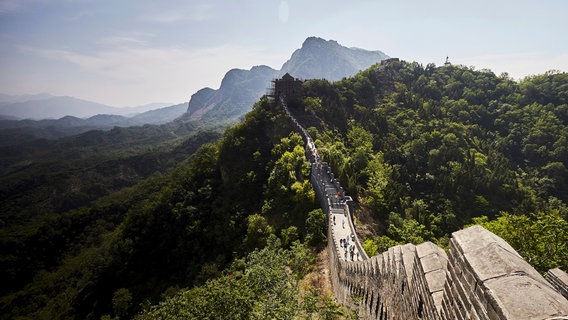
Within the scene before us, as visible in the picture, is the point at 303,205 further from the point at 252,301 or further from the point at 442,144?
the point at 442,144

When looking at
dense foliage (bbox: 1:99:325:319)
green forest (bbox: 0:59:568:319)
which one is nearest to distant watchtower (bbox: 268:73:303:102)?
green forest (bbox: 0:59:568:319)

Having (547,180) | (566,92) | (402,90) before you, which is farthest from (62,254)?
(566,92)

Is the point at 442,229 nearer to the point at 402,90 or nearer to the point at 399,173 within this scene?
the point at 399,173

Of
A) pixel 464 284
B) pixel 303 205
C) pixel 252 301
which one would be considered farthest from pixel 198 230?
pixel 464 284

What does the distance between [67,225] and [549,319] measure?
101733 millimetres

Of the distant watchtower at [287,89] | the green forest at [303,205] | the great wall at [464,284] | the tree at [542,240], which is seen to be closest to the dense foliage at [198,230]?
the green forest at [303,205]

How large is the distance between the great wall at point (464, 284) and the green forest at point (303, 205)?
16.7 ft

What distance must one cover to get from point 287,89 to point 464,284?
67792 mm

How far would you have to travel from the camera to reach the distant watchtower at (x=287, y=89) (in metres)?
68.4

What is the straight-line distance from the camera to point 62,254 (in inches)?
3022

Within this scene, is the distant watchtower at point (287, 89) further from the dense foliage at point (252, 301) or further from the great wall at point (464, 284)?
the great wall at point (464, 284)

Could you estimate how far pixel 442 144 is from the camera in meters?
70.4

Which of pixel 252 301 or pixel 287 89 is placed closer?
pixel 252 301

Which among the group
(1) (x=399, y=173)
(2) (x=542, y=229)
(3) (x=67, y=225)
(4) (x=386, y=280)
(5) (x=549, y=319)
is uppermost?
(5) (x=549, y=319)
